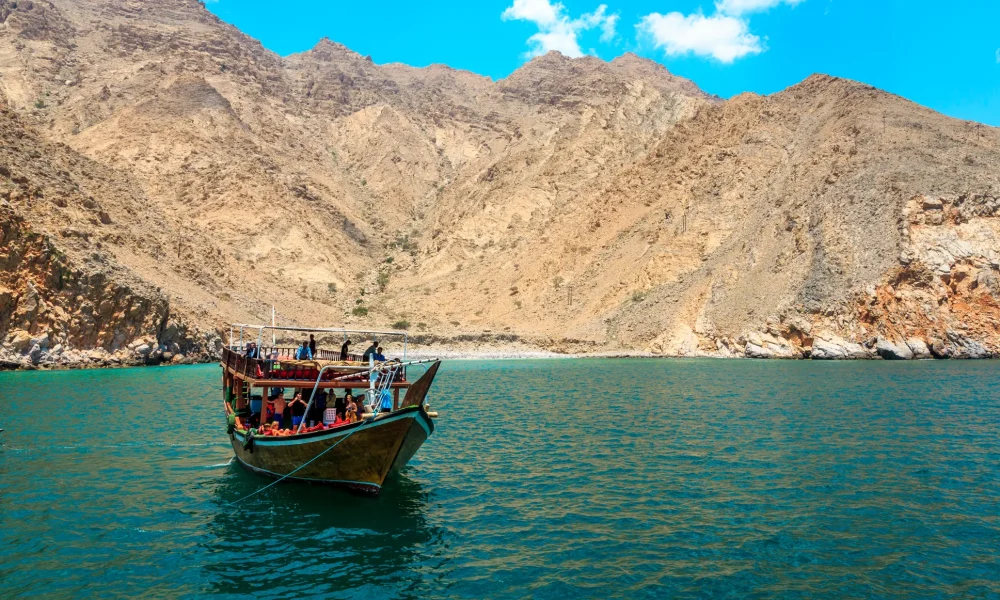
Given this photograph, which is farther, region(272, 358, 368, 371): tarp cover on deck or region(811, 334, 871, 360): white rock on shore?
region(811, 334, 871, 360): white rock on shore

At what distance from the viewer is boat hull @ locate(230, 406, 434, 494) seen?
15.6 meters

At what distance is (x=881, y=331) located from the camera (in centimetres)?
6562

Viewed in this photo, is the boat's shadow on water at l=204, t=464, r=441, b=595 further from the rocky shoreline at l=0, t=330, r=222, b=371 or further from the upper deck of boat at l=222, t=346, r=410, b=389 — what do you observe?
the rocky shoreline at l=0, t=330, r=222, b=371

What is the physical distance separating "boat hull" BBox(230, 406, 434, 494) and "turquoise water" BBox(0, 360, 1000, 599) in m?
0.56

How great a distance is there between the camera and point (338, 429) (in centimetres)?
1580

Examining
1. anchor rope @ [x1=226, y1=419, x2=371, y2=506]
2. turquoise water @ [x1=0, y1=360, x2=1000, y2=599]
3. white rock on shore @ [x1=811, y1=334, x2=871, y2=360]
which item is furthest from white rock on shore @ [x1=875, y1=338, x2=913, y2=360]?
anchor rope @ [x1=226, y1=419, x2=371, y2=506]

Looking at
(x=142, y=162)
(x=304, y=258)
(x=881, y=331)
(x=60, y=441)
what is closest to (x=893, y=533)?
(x=60, y=441)

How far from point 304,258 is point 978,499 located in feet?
323


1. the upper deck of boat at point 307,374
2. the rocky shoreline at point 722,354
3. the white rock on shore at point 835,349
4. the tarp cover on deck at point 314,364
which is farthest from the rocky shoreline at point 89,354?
the white rock on shore at point 835,349

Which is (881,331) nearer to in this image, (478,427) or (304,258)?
(478,427)

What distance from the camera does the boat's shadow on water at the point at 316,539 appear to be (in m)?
11.5

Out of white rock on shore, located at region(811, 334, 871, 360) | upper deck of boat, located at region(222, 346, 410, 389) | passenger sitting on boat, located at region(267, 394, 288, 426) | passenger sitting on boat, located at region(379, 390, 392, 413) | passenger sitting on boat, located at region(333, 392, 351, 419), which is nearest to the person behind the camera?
passenger sitting on boat, located at region(379, 390, 392, 413)

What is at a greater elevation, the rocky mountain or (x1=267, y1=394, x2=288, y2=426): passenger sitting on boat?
the rocky mountain

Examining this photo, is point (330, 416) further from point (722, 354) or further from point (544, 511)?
point (722, 354)
